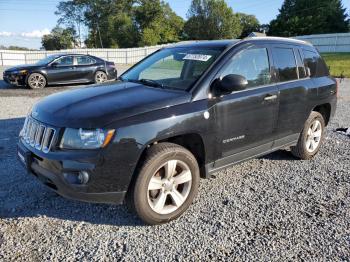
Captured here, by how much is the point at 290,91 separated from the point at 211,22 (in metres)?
83.1

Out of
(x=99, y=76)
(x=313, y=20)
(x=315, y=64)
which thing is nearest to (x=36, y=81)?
(x=99, y=76)

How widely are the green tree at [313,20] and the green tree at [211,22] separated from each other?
14.4m

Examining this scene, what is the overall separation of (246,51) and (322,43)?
4275cm

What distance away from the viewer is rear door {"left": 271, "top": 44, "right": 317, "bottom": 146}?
4.45m

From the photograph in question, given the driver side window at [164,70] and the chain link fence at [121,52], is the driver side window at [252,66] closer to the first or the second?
the driver side window at [164,70]

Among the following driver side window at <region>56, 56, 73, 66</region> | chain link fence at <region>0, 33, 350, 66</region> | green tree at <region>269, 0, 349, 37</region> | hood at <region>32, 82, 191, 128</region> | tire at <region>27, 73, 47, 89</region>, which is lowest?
tire at <region>27, 73, 47, 89</region>

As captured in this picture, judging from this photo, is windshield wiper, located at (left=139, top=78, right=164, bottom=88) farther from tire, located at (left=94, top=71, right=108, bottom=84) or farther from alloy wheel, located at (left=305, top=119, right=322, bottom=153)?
tire, located at (left=94, top=71, right=108, bottom=84)

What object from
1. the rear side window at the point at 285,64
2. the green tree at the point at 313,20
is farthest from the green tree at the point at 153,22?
the rear side window at the point at 285,64

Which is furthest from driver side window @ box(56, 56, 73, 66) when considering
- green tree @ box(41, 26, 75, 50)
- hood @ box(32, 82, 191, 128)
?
green tree @ box(41, 26, 75, 50)

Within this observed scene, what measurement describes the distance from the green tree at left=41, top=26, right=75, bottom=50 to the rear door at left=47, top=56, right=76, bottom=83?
190 feet

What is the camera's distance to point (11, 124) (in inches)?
284

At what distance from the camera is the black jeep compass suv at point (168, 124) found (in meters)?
3.02

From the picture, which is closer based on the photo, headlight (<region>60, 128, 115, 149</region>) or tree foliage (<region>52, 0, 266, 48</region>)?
headlight (<region>60, 128, 115, 149</region>)

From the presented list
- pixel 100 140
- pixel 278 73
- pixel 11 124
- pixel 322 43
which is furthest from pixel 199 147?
pixel 322 43
